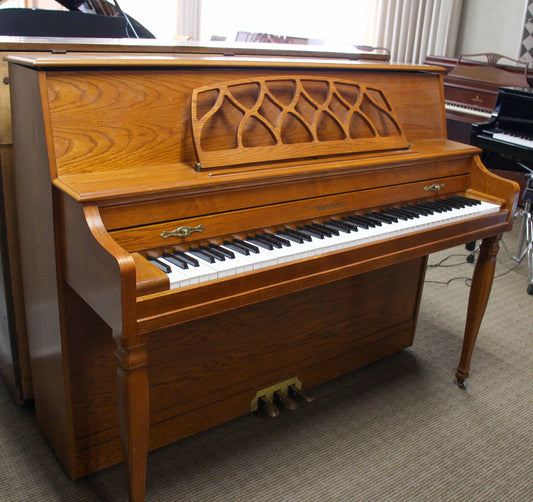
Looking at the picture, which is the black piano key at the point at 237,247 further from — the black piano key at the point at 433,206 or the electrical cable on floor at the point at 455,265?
the electrical cable on floor at the point at 455,265

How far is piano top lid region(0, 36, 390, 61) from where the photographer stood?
5.92ft

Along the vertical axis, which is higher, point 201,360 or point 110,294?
point 110,294

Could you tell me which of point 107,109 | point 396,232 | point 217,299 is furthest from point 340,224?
point 107,109

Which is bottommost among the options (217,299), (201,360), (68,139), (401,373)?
(401,373)

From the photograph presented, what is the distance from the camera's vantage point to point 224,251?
1.63 metres

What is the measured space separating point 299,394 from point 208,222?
3.29ft

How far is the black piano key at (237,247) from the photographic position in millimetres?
1629

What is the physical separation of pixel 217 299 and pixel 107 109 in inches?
24.6

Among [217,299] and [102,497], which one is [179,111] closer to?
[217,299]

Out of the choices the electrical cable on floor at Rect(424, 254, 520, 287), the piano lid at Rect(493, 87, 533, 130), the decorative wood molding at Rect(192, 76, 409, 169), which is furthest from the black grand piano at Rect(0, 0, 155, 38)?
the piano lid at Rect(493, 87, 533, 130)

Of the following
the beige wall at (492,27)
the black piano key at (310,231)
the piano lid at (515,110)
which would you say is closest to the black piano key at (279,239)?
the black piano key at (310,231)

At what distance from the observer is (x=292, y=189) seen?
1.83 m

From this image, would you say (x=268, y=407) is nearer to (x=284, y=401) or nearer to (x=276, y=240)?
(x=284, y=401)

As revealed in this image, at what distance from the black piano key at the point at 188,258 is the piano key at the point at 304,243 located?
0.02 metres
